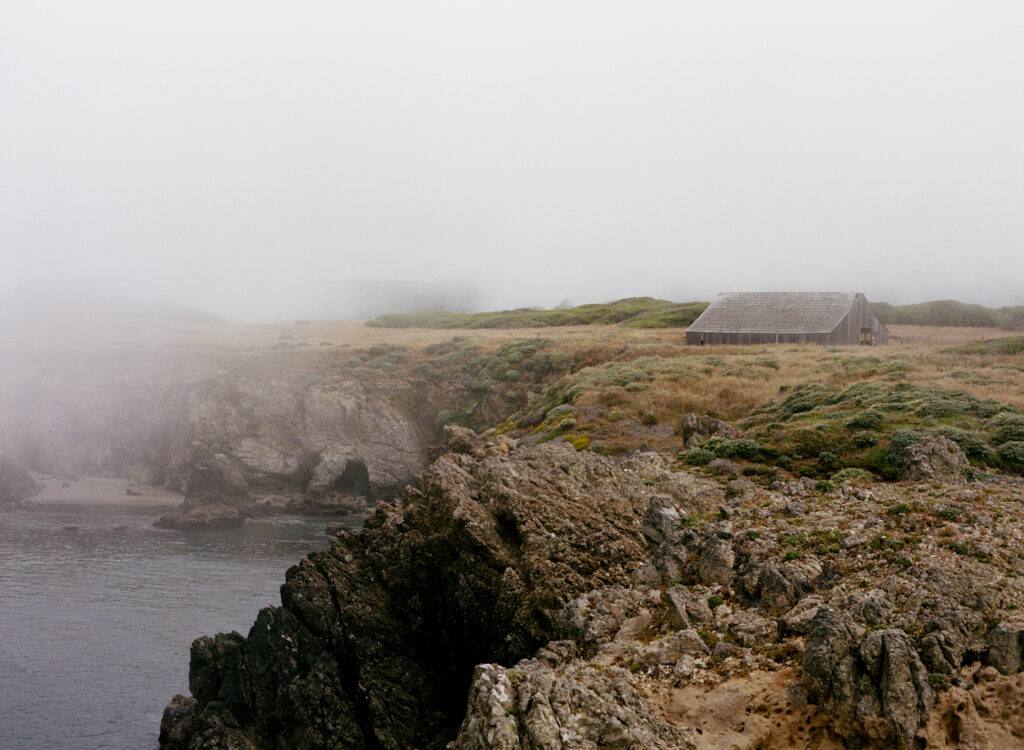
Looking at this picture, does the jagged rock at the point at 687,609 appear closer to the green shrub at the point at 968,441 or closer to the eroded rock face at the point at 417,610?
the eroded rock face at the point at 417,610

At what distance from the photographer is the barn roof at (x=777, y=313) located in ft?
257

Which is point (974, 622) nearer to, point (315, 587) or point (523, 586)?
point (523, 586)

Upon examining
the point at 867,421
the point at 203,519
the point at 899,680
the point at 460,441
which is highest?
the point at 867,421

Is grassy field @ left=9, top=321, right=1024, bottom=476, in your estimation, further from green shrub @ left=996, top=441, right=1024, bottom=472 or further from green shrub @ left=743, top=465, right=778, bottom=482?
green shrub @ left=743, top=465, right=778, bottom=482

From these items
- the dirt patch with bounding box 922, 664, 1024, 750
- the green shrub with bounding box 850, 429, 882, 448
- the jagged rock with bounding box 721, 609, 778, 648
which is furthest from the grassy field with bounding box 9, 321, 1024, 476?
the dirt patch with bounding box 922, 664, 1024, 750

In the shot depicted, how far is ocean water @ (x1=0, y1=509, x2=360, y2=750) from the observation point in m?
30.2

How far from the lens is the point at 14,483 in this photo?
73062 mm

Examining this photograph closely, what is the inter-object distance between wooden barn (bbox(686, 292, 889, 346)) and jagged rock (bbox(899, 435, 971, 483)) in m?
50.3

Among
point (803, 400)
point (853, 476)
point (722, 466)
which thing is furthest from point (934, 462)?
point (803, 400)

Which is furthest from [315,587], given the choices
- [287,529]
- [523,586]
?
[287,529]

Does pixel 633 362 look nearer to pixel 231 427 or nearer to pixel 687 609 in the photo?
pixel 231 427

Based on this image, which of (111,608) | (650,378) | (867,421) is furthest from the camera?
(650,378)

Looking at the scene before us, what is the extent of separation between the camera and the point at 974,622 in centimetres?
1585

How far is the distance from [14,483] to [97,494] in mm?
7203
